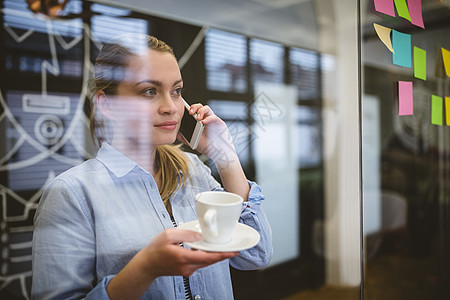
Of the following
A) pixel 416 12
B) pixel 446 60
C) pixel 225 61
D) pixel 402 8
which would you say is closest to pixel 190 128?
pixel 225 61

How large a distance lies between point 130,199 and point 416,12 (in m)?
1.21

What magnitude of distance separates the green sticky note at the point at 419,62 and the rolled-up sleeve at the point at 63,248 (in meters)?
1.16

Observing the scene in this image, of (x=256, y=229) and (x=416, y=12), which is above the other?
(x=416, y=12)

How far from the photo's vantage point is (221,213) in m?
0.56

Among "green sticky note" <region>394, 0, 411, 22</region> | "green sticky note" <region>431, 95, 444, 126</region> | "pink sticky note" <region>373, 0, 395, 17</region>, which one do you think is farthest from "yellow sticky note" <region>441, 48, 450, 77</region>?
"pink sticky note" <region>373, 0, 395, 17</region>

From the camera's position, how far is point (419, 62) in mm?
1254

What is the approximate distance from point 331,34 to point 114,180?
6.11ft

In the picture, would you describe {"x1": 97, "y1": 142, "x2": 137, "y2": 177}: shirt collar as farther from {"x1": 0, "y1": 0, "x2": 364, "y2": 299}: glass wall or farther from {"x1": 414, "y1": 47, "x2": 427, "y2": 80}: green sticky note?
{"x1": 414, "y1": 47, "x2": 427, "y2": 80}: green sticky note

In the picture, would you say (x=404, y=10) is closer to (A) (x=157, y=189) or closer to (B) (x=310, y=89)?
(B) (x=310, y=89)

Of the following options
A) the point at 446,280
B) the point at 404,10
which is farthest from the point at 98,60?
the point at 446,280

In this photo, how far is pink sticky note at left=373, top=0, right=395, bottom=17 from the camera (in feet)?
3.62

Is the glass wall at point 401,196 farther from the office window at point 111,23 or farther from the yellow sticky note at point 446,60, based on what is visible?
the office window at point 111,23

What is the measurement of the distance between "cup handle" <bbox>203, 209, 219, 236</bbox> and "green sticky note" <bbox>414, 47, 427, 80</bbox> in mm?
1030

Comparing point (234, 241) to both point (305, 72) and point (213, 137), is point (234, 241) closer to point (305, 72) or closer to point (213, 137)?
point (213, 137)
